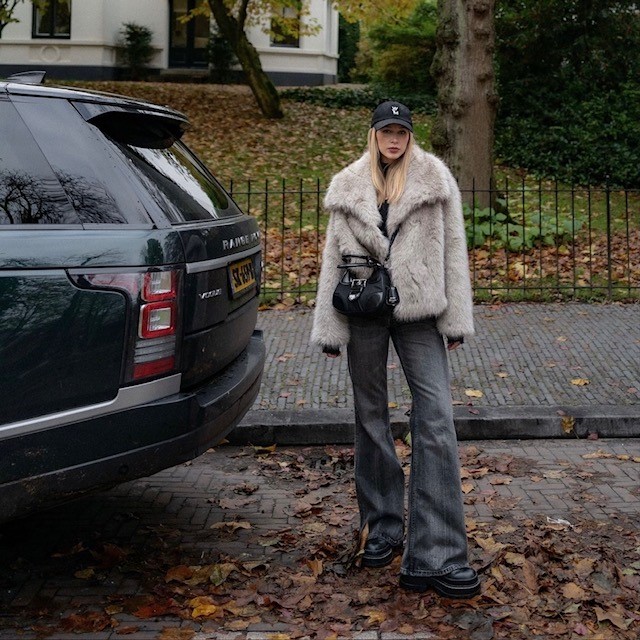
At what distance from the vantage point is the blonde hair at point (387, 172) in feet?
13.3

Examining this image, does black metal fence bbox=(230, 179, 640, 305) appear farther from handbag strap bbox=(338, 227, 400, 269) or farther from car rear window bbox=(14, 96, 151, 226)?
car rear window bbox=(14, 96, 151, 226)

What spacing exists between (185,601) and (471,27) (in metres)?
9.77

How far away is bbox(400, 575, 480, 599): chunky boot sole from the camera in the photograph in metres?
3.89

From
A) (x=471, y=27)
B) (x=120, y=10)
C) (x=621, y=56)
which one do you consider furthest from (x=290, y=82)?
(x=471, y=27)

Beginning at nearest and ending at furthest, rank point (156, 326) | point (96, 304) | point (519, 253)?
point (96, 304) < point (156, 326) < point (519, 253)

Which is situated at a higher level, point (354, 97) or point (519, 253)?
point (354, 97)

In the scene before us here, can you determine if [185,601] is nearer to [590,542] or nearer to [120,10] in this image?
[590,542]

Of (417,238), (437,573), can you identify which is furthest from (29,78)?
(437,573)

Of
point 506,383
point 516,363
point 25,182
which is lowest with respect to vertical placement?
point 506,383

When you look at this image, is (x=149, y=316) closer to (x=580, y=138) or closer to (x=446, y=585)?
(x=446, y=585)

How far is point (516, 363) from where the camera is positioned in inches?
301

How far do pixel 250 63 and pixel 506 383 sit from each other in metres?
17.8

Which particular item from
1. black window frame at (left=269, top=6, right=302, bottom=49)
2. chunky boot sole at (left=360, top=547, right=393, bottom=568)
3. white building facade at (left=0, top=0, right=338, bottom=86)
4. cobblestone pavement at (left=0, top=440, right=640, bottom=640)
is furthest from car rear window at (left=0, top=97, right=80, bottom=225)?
white building facade at (left=0, top=0, right=338, bottom=86)

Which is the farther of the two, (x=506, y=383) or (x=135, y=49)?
(x=135, y=49)
